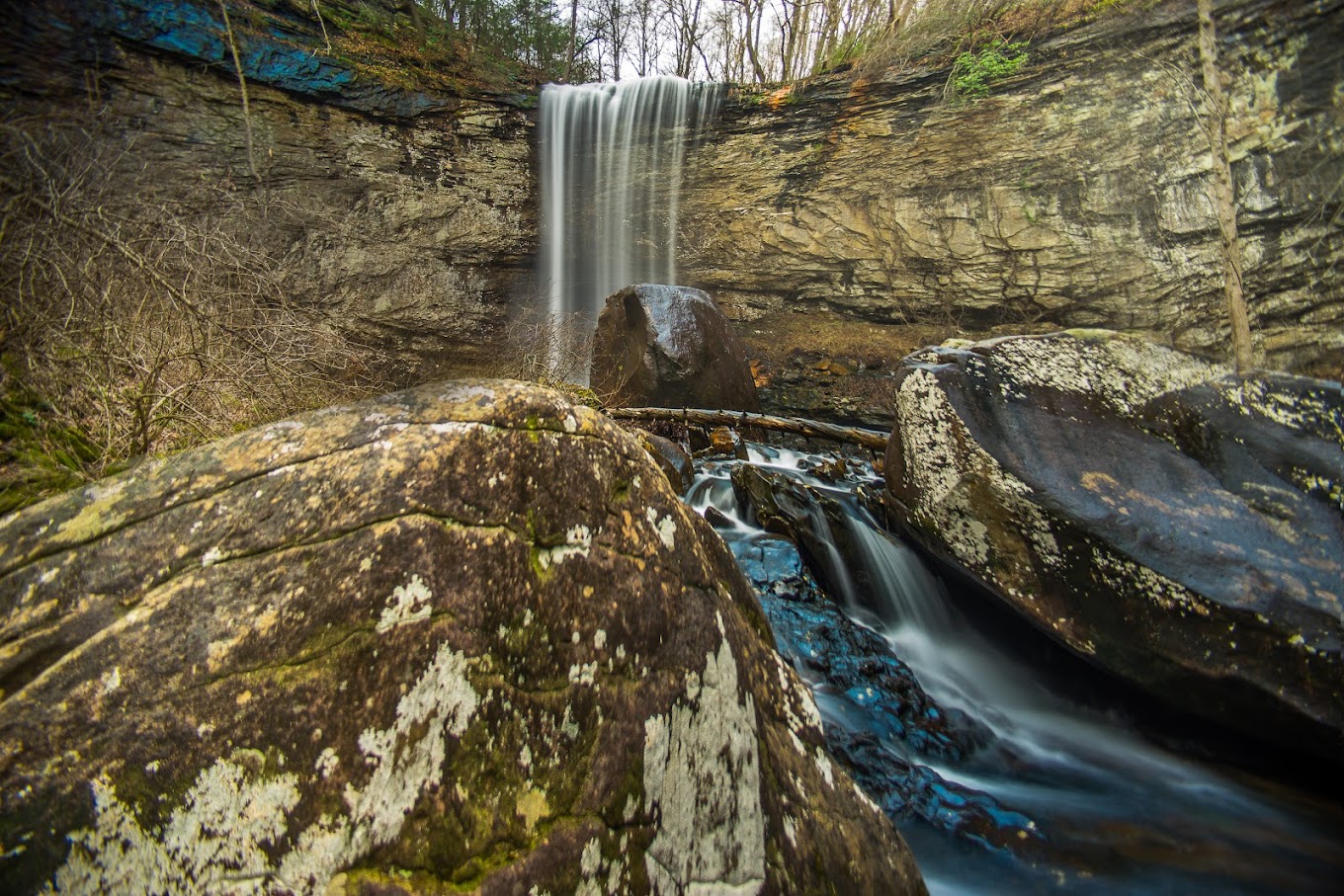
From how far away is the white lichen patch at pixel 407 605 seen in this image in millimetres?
1312

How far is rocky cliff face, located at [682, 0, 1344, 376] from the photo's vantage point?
9.77 meters

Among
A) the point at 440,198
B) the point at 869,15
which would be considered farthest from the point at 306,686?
the point at 869,15

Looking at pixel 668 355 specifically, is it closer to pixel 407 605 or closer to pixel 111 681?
pixel 407 605

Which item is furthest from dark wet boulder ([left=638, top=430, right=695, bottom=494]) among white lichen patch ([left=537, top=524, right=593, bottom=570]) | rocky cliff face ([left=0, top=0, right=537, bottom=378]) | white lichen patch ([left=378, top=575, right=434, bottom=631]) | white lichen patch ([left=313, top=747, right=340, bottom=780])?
rocky cliff face ([left=0, top=0, right=537, bottom=378])

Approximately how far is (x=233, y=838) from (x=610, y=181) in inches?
660

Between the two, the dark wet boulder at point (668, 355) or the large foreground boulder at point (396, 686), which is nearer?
the large foreground boulder at point (396, 686)

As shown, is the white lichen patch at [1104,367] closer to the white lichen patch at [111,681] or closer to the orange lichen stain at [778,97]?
the white lichen patch at [111,681]

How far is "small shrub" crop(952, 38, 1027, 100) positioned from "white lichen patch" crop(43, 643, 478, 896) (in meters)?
15.2

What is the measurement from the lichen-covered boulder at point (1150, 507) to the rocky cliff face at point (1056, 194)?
7361 mm

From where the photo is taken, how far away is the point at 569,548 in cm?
155

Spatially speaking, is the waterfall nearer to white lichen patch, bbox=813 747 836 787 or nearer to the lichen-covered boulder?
the lichen-covered boulder

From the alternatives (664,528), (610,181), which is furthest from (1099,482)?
(610,181)

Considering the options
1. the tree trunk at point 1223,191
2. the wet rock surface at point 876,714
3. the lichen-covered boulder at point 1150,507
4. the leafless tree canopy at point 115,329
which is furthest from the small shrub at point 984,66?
the leafless tree canopy at point 115,329

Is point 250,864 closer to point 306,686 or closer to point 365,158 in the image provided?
point 306,686
